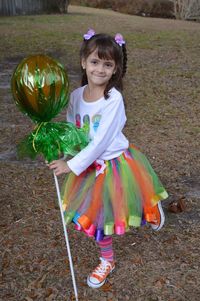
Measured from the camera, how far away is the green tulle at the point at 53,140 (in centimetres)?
227

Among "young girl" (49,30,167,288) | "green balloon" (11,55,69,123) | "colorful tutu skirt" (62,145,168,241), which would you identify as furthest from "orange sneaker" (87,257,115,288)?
"green balloon" (11,55,69,123)

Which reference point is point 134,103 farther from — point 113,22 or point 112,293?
point 113,22

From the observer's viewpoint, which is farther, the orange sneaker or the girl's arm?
the orange sneaker

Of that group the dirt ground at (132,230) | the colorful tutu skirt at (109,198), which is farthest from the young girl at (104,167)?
the dirt ground at (132,230)

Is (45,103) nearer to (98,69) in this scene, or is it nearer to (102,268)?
(98,69)

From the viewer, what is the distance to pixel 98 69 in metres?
2.32

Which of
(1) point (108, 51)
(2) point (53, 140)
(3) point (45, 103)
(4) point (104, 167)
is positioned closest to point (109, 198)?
(4) point (104, 167)

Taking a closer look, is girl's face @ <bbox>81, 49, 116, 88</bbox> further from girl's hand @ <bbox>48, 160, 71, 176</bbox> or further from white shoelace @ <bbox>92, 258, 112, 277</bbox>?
white shoelace @ <bbox>92, 258, 112, 277</bbox>

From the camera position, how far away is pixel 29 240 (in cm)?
317

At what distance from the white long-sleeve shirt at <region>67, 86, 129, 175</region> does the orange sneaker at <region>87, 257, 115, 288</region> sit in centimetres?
70

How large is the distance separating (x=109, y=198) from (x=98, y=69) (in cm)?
68

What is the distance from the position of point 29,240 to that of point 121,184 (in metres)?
0.96

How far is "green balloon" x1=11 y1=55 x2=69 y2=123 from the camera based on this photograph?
2137 mm

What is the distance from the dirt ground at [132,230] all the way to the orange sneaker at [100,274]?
0.04 meters
